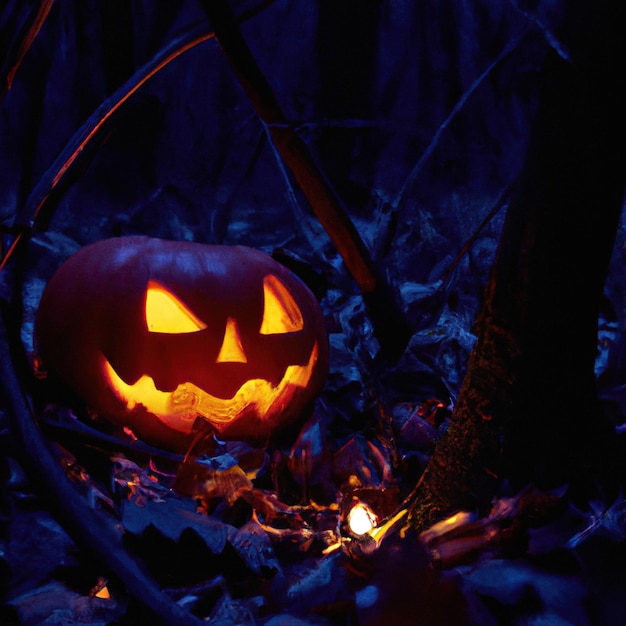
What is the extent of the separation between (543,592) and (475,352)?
0.45 metres

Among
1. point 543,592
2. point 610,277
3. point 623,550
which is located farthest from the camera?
point 610,277

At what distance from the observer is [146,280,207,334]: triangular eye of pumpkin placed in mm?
1514

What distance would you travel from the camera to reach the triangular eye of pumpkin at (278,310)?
1696 mm

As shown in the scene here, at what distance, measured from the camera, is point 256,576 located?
1062 millimetres

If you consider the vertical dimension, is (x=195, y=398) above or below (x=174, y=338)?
below

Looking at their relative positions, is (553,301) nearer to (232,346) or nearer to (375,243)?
(232,346)

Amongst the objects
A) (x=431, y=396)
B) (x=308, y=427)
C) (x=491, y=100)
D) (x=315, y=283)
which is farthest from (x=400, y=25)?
(x=308, y=427)

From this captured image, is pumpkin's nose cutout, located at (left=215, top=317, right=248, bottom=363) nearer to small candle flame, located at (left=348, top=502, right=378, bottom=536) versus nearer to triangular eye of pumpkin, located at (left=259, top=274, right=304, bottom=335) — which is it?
triangular eye of pumpkin, located at (left=259, top=274, right=304, bottom=335)

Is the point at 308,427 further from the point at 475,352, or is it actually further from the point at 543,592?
the point at 543,592

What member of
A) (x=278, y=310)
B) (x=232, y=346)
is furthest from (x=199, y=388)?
(x=278, y=310)

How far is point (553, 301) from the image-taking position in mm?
894

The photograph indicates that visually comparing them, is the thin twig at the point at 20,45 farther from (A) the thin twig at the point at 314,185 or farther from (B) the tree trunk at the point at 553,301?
(B) the tree trunk at the point at 553,301

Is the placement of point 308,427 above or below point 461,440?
below

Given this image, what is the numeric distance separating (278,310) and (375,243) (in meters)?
0.68
